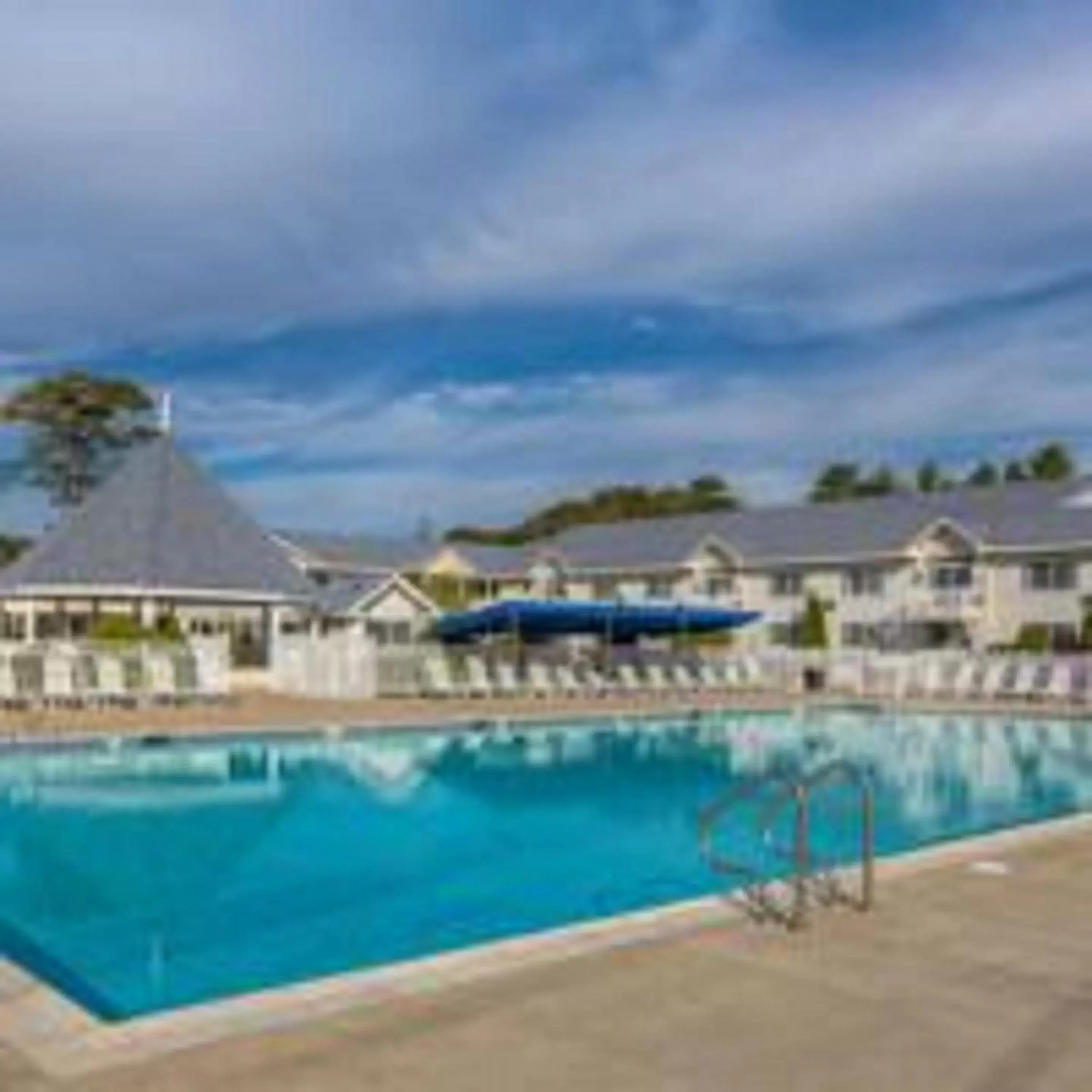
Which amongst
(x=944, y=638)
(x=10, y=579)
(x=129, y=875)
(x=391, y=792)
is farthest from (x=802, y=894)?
(x=944, y=638)

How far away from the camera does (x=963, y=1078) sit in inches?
209

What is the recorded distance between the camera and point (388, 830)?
1535 centimetres

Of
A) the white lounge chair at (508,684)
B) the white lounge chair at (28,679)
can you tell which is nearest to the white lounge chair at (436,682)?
the white lounge chair at (508,684)


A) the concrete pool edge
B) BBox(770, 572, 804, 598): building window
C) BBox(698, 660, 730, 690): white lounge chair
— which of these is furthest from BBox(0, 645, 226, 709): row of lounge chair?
BBox(770, 572, 804, 598): building window

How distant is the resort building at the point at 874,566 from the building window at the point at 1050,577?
0.13 ft

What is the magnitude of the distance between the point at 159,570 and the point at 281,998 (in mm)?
25907

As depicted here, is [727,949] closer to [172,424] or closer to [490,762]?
[490,762]

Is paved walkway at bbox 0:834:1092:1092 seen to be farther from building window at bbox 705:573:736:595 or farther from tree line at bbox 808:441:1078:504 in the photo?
tree line at bbox 808:441:1078:504

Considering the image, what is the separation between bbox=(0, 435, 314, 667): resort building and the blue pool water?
33.2ft

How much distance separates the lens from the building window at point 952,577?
4803 cm

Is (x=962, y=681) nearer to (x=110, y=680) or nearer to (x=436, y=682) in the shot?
(x=436, y=682)

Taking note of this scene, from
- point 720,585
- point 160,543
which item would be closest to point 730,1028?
point 160,543

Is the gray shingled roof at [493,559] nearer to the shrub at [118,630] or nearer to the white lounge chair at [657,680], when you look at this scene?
the white lounge chair at [657,680]

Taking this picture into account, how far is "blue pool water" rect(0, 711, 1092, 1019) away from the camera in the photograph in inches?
396
